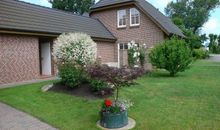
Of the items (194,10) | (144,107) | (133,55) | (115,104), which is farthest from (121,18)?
(194,10)

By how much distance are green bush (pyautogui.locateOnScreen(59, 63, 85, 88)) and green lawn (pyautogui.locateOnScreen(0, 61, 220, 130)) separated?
716 millimetres

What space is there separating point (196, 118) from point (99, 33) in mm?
14287

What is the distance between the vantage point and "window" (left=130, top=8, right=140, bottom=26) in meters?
20.4

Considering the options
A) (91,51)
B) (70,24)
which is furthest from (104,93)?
(70,24)

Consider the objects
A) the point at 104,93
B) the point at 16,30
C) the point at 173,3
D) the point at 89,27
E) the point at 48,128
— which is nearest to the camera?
the point at 48,128

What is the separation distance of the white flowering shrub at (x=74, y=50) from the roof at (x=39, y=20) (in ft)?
11.4

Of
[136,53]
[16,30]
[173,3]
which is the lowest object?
[136,53]

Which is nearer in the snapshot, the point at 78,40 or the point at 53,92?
the point at 53,92

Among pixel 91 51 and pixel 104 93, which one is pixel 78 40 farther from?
pixel 104 93

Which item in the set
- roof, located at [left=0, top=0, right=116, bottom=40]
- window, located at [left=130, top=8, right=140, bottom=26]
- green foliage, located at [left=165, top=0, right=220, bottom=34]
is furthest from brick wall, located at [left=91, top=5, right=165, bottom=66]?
green foliage, located at [left=165, top=0, right=220, bottom=34]

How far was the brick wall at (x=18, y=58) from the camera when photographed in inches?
487

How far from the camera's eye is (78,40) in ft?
35.2

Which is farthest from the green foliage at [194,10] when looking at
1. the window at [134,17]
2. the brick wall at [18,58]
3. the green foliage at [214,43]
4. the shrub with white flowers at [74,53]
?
the shrub with white flowers at [74,53]

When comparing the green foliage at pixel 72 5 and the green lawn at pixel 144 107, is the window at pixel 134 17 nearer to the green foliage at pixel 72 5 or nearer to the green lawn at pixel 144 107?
the green lawn at pixel 144 107
